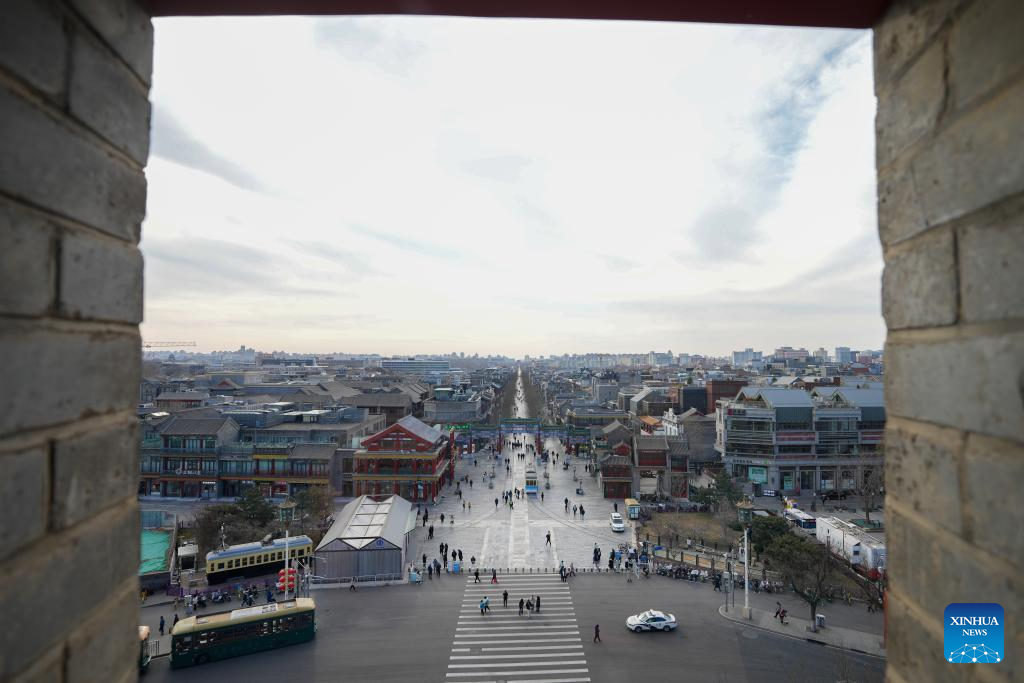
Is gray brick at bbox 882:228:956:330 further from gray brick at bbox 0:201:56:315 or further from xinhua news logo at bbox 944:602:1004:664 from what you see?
gray brick at bbox 0:201:56:315

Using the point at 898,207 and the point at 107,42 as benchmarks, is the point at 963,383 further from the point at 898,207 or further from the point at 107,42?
the point at 107,42

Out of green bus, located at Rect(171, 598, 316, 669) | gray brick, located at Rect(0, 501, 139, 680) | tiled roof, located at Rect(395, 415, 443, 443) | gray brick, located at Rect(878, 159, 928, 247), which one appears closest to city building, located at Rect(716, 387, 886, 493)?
tiled roof, located at Rect(395, 415, 443, 443)

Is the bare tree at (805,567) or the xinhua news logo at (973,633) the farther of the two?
the bare tree at (805,567)

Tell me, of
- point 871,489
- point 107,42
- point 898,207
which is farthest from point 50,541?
point 871,489

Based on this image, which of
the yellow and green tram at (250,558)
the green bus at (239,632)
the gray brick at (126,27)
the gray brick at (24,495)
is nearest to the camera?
the gray brick at (24,495)

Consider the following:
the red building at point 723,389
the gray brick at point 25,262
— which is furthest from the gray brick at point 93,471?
the red building at point 723,389

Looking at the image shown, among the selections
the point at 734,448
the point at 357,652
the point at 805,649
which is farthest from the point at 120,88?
the point at 734,448

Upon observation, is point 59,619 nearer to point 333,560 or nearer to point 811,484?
point 333,560

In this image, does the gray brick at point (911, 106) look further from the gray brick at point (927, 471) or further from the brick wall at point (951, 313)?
the gray brick at point (927, 471)
